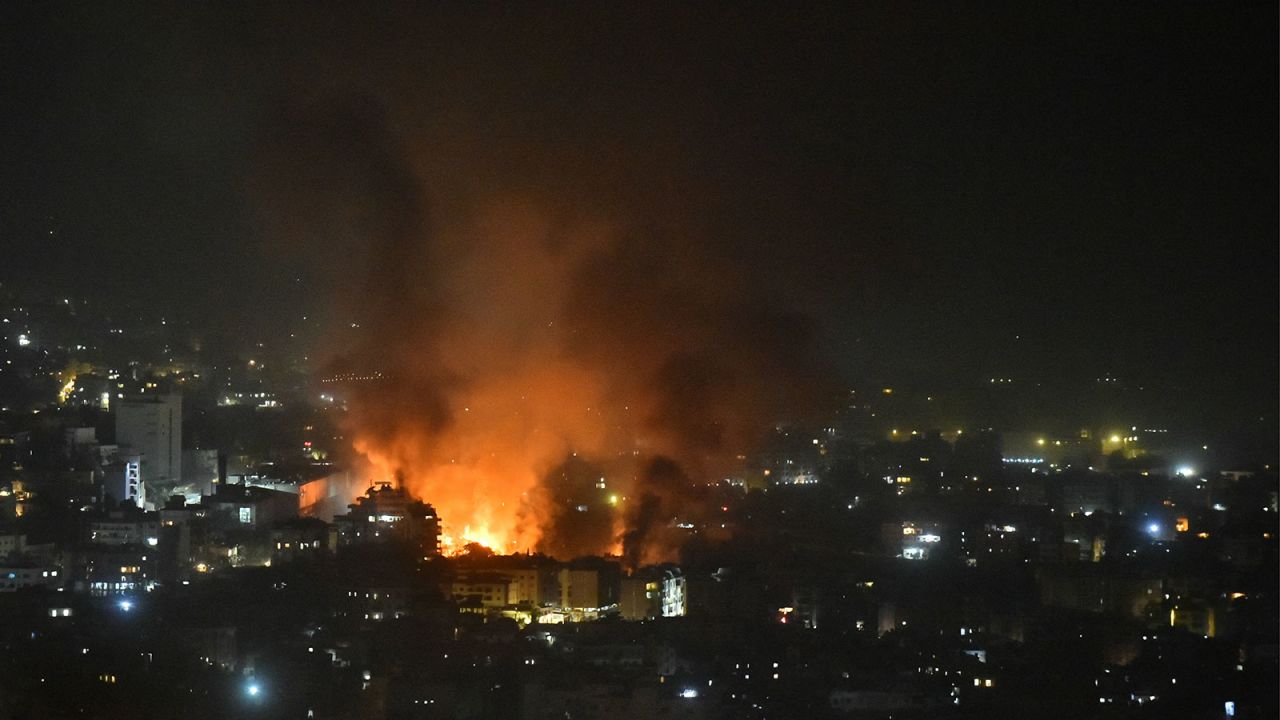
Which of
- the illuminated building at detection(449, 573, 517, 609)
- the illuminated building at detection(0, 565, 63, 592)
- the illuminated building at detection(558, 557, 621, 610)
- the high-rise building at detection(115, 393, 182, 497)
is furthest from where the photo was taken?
the high-rise building at detection(115, 393, 182, 497)

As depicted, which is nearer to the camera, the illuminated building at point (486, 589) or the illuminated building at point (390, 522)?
the illuminated building at point (486, 589)

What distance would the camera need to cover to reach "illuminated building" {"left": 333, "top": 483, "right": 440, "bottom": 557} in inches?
458

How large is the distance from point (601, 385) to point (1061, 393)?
675 centimetres

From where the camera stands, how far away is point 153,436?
1230 cm

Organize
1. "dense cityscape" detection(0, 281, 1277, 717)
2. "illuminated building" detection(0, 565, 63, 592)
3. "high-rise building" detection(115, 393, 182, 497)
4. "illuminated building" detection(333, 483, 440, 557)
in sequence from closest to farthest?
"dense cityscape" detection(0, 281, 1277, 717), "illuminated building" detection(0, 565, 63, 592), "illuminated building" detection(333, 483, 440, 557), "high-rise building" detection(115, 393, 182, 497)

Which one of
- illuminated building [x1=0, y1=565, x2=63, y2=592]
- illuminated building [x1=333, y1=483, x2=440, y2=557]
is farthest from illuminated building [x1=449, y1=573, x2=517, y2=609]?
illuminated building [x1=0, y1=565, x2=63, y2=592]

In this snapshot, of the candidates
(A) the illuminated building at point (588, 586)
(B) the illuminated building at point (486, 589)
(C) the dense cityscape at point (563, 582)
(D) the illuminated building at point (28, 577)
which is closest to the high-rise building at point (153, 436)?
(C) the dense cityscape at point (563, 582)

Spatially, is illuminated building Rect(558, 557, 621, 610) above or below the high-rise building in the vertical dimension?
below

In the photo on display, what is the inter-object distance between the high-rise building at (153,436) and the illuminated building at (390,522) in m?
1.27

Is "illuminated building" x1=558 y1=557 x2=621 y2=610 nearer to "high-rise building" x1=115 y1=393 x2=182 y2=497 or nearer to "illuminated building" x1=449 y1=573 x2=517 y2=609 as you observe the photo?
"illuminated building" x1=449 y1=573 x2=517 y2=609

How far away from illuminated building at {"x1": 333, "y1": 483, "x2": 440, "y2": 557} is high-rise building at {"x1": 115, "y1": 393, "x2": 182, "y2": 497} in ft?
4.18

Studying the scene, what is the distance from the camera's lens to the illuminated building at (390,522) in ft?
38.2

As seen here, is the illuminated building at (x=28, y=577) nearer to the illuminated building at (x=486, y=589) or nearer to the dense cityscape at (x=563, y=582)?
the dense cityscape at (x=563, y=582)

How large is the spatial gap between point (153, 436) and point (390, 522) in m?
1.88
